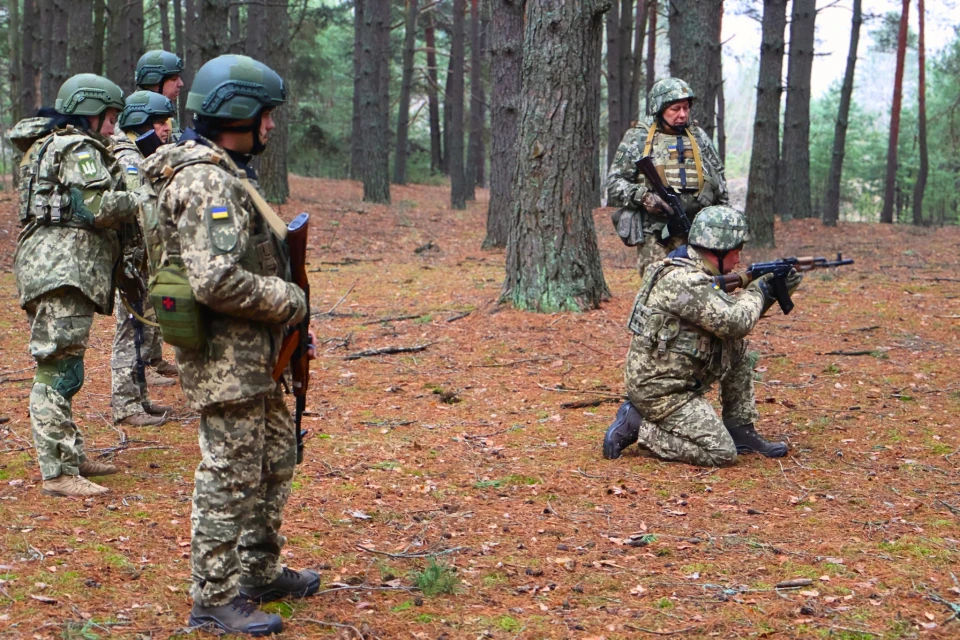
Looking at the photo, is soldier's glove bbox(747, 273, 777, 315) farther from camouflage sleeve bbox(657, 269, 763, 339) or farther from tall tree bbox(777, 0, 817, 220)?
tall tree bbox(777, 0, 817, 220)

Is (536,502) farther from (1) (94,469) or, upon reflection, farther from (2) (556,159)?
(2) (556,159)

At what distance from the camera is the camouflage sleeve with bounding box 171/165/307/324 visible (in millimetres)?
3252

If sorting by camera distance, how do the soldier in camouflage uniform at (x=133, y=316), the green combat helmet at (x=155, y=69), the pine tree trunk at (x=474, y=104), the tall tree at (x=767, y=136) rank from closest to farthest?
the soldier in camouflage uniform at (x=133, y=316) < the green combat helmet at (x=155, y=69) < the tall tree at (x=767, y=136) < the pine tree trunk at (x=474, y=104)

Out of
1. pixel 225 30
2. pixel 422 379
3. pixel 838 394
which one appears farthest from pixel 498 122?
pixel 838 394

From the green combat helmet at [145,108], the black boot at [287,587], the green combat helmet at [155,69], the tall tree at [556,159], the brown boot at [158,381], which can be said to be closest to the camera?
the black boot at [287,587]

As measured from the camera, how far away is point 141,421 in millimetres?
6891

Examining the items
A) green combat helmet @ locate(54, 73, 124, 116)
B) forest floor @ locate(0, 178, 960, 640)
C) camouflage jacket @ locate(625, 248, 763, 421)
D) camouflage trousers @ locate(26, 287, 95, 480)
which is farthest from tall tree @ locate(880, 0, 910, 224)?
camouflage trousers @ locate(26, 287, 95, 480)

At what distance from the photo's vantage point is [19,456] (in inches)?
237

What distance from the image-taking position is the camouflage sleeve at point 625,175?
7.70 m

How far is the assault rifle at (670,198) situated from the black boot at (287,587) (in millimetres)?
4528

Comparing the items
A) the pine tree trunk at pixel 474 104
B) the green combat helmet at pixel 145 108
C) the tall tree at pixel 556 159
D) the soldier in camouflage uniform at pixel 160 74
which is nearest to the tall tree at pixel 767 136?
the tall tree at pixel 556 159

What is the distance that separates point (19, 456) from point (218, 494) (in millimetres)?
3207

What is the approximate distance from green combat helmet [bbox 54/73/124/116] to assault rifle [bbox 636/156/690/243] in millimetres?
4034

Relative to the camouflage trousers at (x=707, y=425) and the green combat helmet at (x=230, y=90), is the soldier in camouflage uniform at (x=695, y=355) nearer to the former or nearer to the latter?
the camouflage trousers at (x=707, y=425)
